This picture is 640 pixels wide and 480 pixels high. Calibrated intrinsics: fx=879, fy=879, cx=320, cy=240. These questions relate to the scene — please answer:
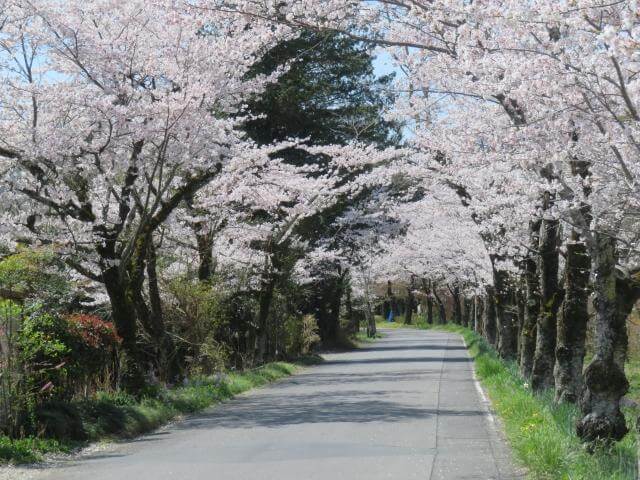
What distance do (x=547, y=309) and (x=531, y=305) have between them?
9.33 ft

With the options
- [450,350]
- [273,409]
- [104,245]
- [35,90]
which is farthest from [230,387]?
[450,350]

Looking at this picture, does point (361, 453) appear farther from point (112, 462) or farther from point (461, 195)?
point (461, 195)

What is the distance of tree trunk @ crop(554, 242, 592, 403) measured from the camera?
41.0ft

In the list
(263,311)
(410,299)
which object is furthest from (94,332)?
(410,299)

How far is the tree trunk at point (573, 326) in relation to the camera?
41.0 feet

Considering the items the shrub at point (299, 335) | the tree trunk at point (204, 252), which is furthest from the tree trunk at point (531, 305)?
the shrub at point (299, 335)

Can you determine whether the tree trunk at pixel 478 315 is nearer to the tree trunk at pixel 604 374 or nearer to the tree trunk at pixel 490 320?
the tree trunk at pixel 490 320

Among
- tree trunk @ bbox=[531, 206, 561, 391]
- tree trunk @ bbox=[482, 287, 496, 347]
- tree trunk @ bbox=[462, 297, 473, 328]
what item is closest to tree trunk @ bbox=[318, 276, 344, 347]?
tree trunk @ bbox=[482, 287, 496, 347]

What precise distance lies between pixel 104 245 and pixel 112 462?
5.92 meters

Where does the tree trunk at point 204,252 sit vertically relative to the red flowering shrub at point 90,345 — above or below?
above

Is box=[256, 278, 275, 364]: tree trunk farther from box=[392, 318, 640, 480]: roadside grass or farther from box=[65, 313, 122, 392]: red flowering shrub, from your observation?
box=[392, 318, 640, 480]: roadside grass

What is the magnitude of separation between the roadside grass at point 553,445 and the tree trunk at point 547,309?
1.60 ft

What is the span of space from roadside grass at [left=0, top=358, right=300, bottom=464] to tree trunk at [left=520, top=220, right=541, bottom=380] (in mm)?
6326

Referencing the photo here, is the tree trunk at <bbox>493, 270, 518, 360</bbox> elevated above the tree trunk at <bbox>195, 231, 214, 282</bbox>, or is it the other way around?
the tree trunk at <bbox>195, 231, 214, 282</bbox>
